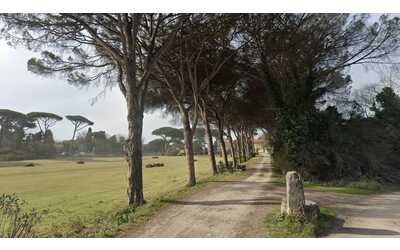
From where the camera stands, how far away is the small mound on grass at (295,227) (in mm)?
5738

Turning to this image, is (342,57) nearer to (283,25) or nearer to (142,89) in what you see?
(283,25)

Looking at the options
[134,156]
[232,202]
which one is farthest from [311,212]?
[134,156]

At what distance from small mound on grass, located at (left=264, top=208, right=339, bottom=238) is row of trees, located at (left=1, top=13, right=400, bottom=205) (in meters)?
4.27

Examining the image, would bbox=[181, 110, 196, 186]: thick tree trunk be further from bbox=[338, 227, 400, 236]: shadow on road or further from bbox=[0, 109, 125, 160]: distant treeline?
bbox=[0, 109, 125, 160]: distant treeline

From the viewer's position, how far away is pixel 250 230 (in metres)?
6.20

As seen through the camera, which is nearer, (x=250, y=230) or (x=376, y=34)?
(x=250, y=230)

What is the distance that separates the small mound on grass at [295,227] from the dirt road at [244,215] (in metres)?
0.18

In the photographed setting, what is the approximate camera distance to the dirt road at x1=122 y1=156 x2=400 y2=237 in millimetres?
6129

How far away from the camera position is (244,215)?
24.5ft

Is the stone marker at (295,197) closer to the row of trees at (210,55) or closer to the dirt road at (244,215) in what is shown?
the dirt road at (244,215)

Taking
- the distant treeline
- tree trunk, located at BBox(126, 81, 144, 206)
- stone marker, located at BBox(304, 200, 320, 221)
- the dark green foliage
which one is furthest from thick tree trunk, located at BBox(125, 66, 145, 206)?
the distant treeline

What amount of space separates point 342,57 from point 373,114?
5175 mm
